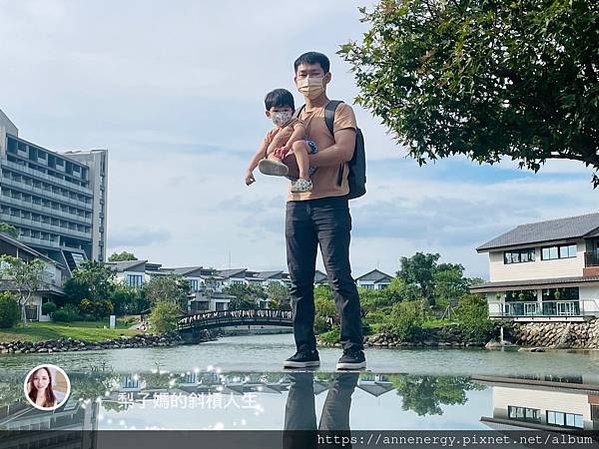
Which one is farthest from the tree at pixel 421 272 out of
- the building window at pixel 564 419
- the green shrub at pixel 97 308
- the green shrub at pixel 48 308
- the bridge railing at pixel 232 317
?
the building window at pixel 564 419

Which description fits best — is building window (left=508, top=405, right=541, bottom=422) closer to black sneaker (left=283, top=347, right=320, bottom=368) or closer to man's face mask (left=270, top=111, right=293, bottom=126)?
black sneaker (left=283, top=347, right=320, bottom=368)

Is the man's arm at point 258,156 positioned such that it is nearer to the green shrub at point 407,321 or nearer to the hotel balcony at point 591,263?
the green shrub at point 407,321

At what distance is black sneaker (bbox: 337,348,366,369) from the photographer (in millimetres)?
5289

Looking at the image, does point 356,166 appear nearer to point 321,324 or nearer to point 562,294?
point 321,324

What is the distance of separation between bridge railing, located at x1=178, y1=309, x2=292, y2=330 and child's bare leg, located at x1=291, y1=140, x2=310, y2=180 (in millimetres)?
9402

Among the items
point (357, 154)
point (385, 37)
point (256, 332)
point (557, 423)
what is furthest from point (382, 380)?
point (256, 332)

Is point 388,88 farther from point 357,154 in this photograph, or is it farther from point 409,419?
point 409,419

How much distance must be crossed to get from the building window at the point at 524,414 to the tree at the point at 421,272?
670 inches

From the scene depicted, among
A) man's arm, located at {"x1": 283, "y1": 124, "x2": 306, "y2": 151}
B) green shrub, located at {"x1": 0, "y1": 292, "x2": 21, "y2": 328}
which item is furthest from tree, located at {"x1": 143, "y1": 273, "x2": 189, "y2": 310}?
man's arm, located at {"x1": 283, "y1": 124, "x2": 306, "y2": 151}

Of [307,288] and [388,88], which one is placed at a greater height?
[388,88]

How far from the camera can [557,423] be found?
3795 mm

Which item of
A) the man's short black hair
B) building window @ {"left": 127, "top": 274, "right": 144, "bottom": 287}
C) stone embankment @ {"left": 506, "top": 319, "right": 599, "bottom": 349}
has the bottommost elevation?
stone embankment @ {"left": 506, "top": 319, "right": 599, "bottom": 349}

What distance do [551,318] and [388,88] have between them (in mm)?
14712

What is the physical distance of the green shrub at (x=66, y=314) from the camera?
20000 millimetres
